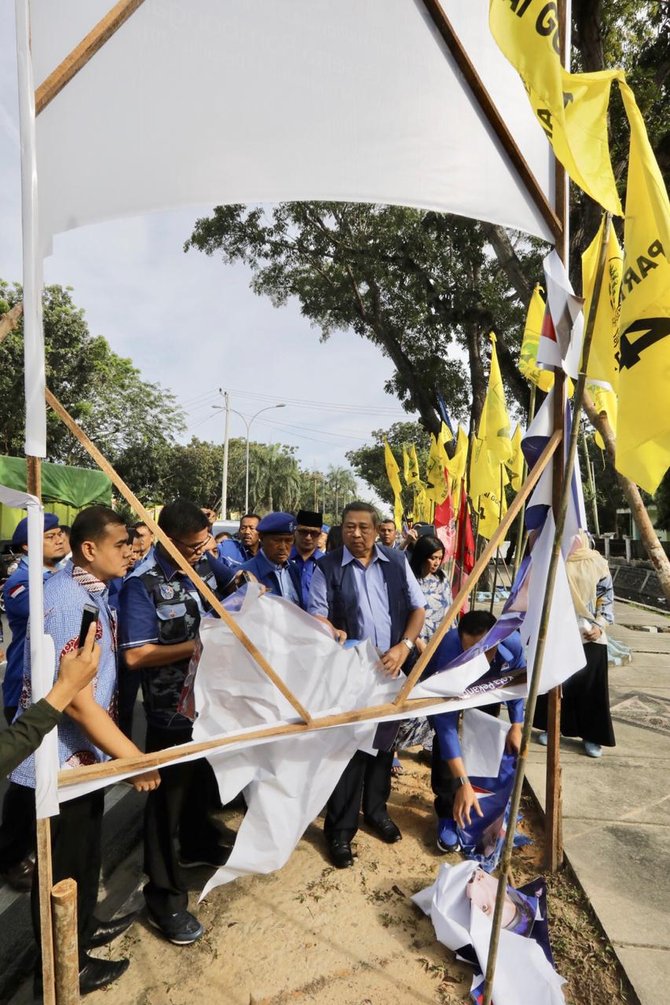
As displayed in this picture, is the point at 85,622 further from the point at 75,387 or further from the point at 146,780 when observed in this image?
the point at 75,387

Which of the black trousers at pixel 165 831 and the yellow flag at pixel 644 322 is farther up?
the yellow flag at pixel 644 322

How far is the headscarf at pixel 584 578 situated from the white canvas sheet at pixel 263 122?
114 inches

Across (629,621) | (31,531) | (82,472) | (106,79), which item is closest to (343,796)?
(31,531)

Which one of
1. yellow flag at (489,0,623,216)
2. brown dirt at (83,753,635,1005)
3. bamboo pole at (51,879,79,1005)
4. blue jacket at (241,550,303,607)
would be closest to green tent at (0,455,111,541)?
blue jacket at (241,550,303,607)

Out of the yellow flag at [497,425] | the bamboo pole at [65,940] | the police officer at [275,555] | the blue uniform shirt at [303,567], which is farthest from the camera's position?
the yellow flag at [497,425]

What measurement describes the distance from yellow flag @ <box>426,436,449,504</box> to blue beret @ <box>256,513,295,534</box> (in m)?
6.07

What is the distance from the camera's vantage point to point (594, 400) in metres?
3.93

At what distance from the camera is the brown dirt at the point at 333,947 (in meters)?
2.13

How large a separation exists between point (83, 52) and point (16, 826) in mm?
2981

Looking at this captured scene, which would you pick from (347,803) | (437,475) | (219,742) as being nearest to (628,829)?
(347,803)

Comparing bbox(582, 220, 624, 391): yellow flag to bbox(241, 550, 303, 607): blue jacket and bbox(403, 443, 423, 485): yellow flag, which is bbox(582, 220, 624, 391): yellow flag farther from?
bbox(403, 443, 423, 485): yellow flag

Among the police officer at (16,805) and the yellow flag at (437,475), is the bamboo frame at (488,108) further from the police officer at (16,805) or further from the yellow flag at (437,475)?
the yellow flag at (437,475)

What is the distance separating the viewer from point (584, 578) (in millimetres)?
4301

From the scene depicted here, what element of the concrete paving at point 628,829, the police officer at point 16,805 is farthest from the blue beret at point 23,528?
the concrete paving at point 628,829
